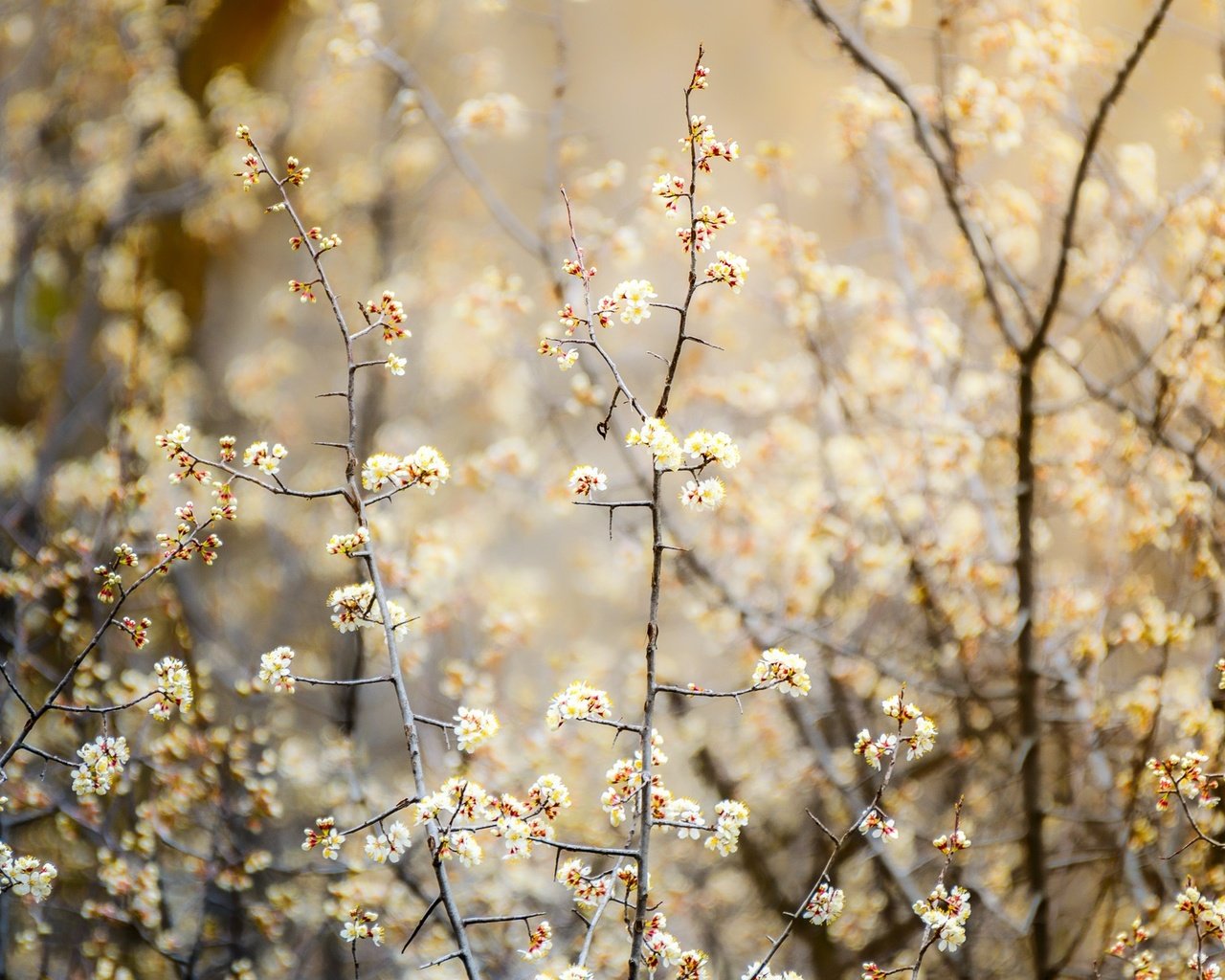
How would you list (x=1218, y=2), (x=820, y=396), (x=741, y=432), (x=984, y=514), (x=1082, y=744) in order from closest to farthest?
(x=1218, y=2), (x=1082, y=744), (x=984, y=514), (x=820, y=396), (x=741, y=432)

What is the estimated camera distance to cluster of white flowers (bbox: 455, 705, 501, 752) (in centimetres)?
155

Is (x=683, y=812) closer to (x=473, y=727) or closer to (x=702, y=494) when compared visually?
(x=473, y=727)

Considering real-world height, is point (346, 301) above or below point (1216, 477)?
above

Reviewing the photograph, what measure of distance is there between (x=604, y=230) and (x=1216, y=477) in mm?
2221

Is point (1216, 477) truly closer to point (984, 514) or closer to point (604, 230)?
point (984, 514)

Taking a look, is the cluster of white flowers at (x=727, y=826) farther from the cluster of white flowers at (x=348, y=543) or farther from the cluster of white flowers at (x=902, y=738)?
the cluster of white flowers at (x=348, y=543)

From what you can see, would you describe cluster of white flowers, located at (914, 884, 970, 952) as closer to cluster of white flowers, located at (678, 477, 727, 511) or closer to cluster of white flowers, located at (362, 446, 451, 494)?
cluster of white flowers, located at (678, 477, 727, 511)

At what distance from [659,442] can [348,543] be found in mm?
590

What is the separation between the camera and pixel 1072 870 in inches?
128

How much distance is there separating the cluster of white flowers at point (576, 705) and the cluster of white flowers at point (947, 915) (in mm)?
680

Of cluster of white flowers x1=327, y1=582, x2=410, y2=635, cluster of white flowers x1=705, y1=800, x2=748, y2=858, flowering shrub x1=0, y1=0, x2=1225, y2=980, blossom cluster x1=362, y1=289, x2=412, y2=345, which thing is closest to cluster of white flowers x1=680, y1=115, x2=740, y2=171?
flowering shrub x1=0, y1=0, x2=1225, y2=980

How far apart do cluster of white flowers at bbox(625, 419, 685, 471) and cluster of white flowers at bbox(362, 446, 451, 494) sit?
1.13ft

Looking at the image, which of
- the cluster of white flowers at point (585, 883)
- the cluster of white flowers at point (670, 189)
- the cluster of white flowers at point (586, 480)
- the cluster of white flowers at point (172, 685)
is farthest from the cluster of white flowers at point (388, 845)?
the cluster of white flowers at point (670, 189)

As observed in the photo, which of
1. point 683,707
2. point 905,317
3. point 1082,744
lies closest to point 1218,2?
point 905,317
